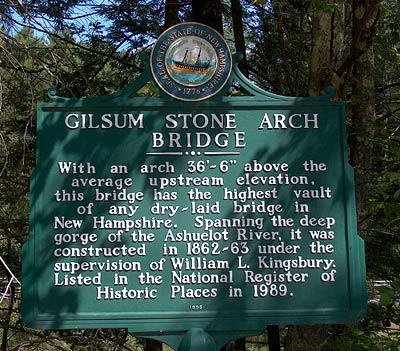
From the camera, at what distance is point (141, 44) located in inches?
341

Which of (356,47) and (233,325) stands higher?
(356,47)

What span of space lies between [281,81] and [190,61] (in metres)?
4.04

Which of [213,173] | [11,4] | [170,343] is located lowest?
[170,343]

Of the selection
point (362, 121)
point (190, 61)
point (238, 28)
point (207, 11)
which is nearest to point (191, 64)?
point (190, 61)

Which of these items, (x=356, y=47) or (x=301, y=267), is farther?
(x=356, y=47)

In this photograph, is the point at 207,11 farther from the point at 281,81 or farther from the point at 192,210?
the point at 192,210

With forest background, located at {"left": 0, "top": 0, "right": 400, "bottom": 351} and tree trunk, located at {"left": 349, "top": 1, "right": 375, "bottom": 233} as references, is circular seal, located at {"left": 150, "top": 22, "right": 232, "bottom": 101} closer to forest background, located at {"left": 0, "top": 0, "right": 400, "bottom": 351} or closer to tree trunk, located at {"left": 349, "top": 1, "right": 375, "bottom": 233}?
forest background, located at {"left": 0, "top": 0, "right": 400, "bottom": 351}

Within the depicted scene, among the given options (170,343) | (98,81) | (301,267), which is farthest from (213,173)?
(98,81)

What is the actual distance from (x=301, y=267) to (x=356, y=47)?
2562mm

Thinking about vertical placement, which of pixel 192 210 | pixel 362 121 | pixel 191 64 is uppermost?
pixel 362 121

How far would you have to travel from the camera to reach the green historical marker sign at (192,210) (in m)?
4.11

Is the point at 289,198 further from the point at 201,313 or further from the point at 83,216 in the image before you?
the point at 83,216

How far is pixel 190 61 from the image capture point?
14.3 feet

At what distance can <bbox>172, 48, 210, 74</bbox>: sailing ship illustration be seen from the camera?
4332 mm
